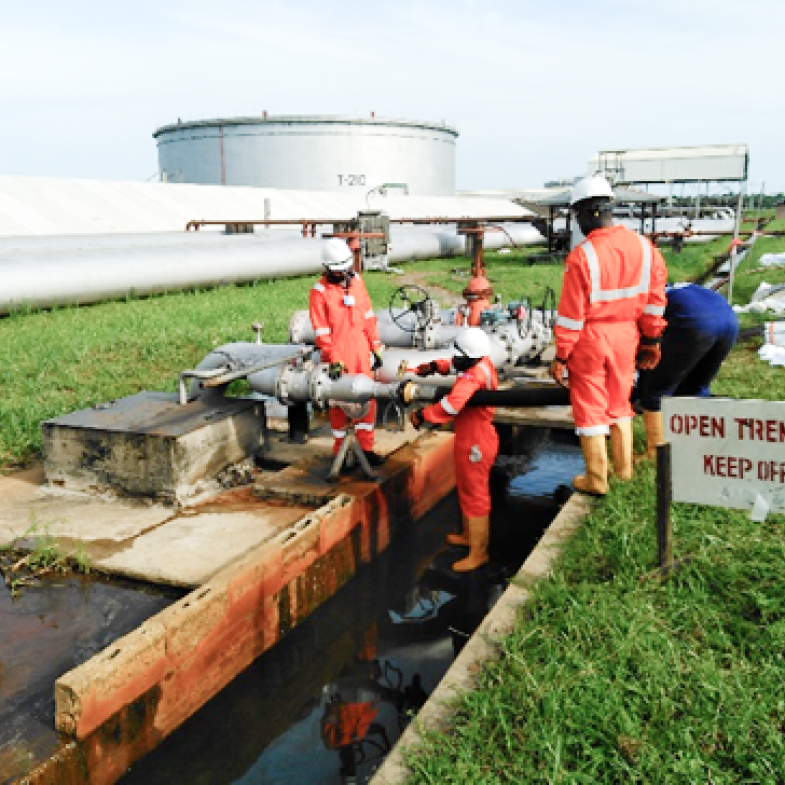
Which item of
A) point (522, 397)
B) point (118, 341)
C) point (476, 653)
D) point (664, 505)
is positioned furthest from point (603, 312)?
point (118, 341)

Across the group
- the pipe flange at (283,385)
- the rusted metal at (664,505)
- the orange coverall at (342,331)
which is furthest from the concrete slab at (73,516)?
the rusted metal at (664,505)

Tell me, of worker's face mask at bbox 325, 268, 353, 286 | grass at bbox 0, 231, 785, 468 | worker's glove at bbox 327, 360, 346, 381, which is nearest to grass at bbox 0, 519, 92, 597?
grass at bbox 0, 231, 785, 468

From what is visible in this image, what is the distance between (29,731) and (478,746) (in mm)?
1775

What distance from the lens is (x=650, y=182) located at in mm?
38844

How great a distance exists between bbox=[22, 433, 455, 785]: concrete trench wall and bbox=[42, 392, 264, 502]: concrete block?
989mm

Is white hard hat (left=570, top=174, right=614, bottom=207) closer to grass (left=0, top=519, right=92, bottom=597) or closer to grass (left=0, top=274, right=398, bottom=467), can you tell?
grass (left=0, top=519, right=92, bottom=597)

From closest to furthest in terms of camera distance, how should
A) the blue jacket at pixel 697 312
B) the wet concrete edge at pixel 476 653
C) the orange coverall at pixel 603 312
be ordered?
the wet concrete edge at pixel 476 653
the orange coverall at pixel 603 312
the blue jacket at pixel 697 312

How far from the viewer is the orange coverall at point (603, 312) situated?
453 cm

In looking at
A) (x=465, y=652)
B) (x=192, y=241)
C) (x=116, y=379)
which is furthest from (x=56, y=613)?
(x=192, y=241)

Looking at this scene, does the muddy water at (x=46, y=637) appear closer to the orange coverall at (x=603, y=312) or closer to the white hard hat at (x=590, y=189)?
the orange coverall at (x=603, y=312)

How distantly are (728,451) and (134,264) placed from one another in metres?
11.6

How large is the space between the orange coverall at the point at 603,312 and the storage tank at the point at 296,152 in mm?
32722

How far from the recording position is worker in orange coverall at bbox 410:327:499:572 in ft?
15.7

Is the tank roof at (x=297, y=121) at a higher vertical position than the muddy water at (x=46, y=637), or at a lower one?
higher
